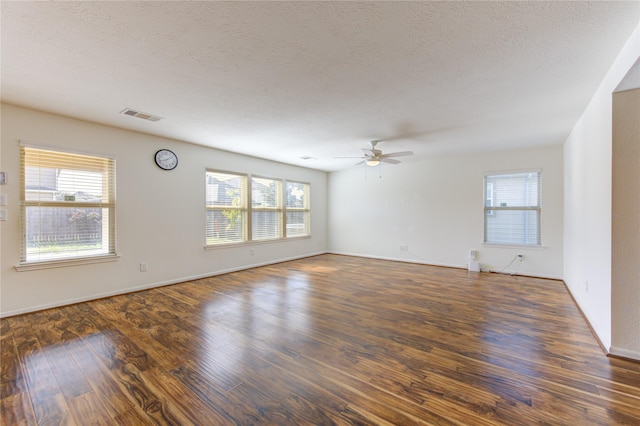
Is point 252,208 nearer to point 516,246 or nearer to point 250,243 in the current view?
point 250,243

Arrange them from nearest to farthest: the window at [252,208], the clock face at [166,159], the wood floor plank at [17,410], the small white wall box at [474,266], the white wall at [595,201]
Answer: the wood floor plank at [17,410] < the white wall at [595,201] < the clock face at [166,159] < the window at [252,208] < the small white wall box at [474,266]

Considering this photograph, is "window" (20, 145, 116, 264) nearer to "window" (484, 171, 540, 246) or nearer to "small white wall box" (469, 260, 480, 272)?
"small white wall box" (469, 260, 480, 272)

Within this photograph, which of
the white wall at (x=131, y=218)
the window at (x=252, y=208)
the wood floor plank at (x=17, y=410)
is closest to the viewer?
the wood floor plank at (x=17, y=410)

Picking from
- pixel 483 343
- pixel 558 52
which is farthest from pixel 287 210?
pixel 558 52

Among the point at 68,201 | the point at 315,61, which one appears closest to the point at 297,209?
the point at 68,201

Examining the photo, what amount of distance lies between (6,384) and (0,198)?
231cm

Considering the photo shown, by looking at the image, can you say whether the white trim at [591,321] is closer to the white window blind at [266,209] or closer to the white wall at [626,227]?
the white wall at [626,227]

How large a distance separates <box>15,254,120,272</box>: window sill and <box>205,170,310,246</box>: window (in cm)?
155

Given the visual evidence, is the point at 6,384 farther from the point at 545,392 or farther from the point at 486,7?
the point at 486,7

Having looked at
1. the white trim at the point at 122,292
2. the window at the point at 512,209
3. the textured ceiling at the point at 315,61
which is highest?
the textured ceiling at the point at 315,61

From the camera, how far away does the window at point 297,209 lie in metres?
6.96

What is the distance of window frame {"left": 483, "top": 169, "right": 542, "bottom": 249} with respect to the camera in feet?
16.7

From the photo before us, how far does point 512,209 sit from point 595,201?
2791 millimetres

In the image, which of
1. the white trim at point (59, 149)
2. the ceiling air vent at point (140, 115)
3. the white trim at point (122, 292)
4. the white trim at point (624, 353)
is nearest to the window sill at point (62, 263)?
the white trim at point (122, 292)
